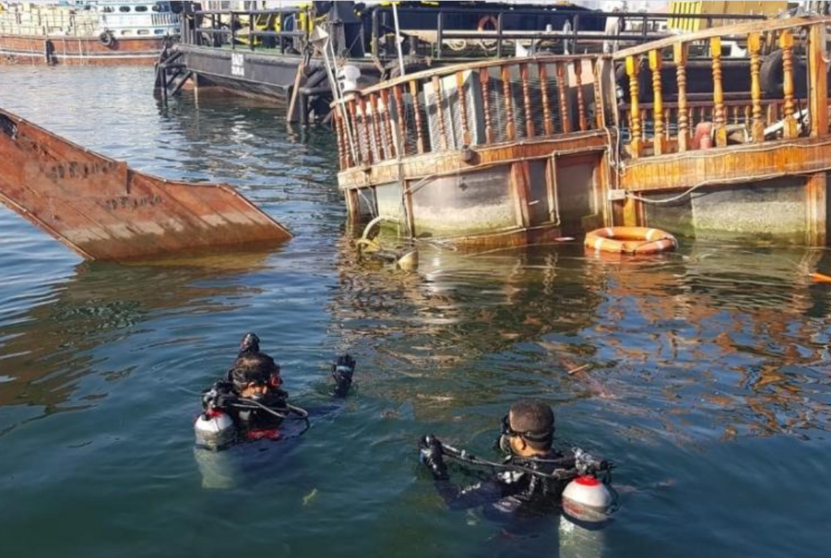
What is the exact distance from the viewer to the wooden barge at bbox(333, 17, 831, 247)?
39.4 ft

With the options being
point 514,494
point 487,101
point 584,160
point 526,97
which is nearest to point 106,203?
point 487,101

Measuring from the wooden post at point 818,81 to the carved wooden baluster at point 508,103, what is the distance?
153 inches

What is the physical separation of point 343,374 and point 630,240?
665 centimetres

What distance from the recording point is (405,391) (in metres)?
7.84

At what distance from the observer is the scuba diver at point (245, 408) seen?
6109mm

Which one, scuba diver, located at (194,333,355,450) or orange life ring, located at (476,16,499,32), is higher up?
orange life ring, located at (476,16,499,32)

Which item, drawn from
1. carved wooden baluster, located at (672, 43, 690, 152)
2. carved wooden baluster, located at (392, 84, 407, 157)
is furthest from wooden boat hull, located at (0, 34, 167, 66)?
carved wooden baluster, located at (672, 43, 690, 152)

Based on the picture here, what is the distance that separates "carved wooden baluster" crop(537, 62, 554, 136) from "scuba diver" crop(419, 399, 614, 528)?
25.5 ft

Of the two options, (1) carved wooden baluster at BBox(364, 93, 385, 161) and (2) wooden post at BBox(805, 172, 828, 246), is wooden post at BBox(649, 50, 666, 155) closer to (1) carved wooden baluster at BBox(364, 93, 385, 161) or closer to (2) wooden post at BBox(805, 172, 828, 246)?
(2) wooden post at BBox(805, 172, 828, 246)

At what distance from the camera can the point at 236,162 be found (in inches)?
907

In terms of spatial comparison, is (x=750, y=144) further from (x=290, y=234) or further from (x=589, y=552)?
(x=589, y=552)

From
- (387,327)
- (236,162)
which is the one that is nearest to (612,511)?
(387,327)

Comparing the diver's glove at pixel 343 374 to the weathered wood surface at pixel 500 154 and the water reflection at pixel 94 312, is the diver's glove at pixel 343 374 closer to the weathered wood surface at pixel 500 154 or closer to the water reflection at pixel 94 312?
the water reflection at pixel 94 312

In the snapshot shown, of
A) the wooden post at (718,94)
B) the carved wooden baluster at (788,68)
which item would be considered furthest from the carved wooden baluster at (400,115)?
the carved wooden baluster at (788,68)
